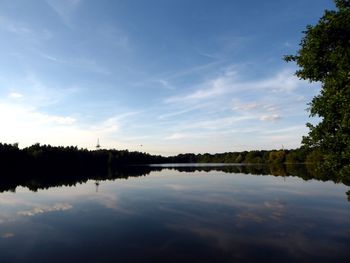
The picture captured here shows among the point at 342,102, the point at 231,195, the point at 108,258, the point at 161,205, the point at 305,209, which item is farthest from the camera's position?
the point at 231,195

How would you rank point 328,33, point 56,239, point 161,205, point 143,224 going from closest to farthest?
point 328,33 → point 56,239 → point 143,224 → point 161,205

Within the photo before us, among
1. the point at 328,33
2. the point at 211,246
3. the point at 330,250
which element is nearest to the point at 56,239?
the point at 211,246

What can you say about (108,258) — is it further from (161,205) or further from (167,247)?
(161,205)

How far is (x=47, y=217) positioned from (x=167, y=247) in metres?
18.1

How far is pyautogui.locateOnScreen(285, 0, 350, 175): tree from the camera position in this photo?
18797 millimetres

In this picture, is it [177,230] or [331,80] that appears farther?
[177,230]

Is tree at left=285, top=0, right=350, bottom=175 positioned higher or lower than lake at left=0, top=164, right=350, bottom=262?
higher

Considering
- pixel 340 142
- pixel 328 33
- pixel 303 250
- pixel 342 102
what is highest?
pixel 328 33

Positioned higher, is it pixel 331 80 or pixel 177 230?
pixel 331 80

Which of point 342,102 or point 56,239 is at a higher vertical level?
point 342,102

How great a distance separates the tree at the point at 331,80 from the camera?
740 inches

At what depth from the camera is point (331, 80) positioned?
2000 cm

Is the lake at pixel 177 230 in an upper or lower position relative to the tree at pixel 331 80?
lower

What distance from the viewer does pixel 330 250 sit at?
812 inches
